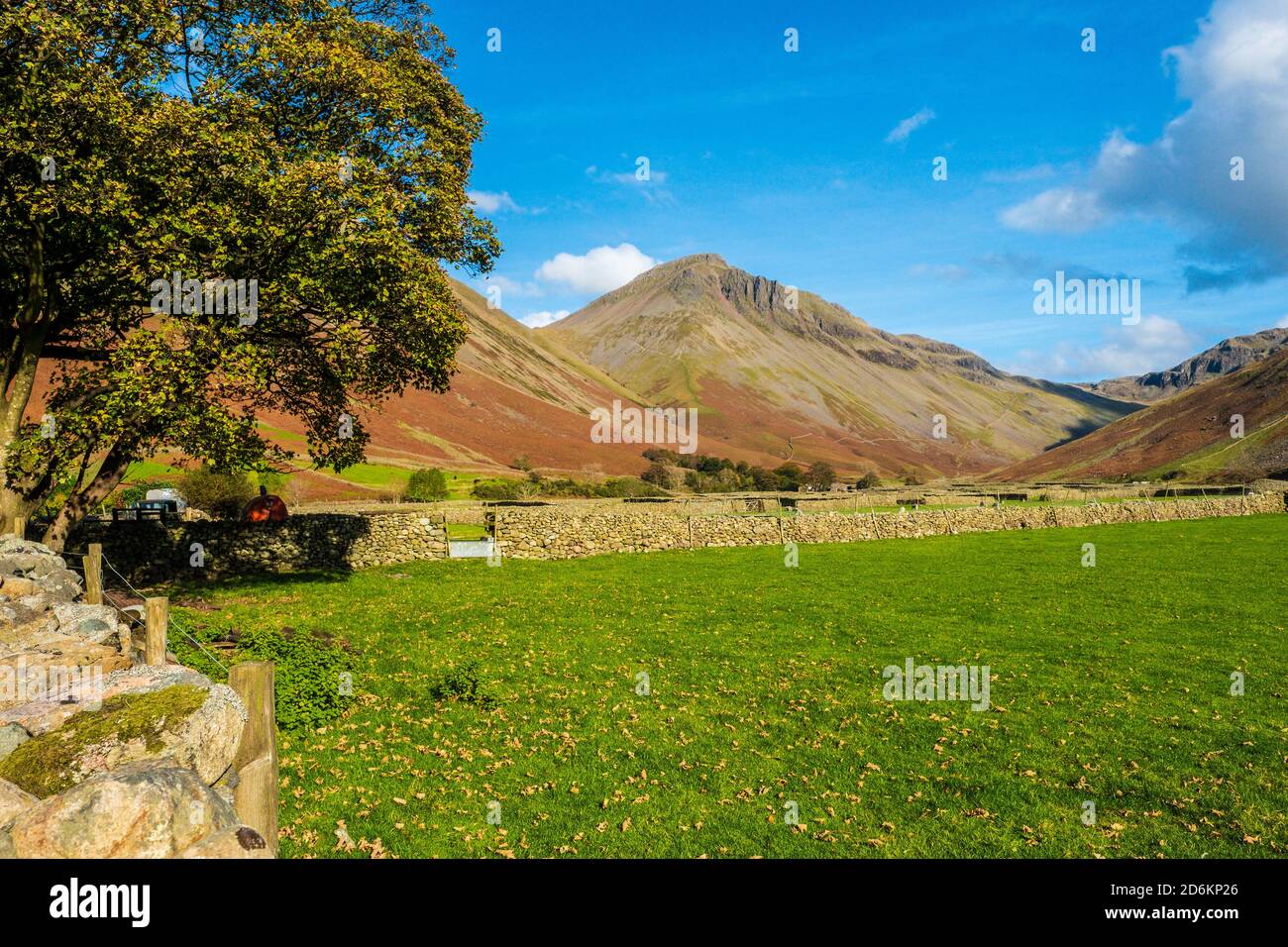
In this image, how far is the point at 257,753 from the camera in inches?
246

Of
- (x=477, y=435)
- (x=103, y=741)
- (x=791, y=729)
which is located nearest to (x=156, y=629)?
(x=103, y=741)

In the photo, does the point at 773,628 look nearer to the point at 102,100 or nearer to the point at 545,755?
the point at 545,755

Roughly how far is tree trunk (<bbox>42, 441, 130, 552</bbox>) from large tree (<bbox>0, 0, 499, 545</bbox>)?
65 mm

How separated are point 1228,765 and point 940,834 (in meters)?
5.53

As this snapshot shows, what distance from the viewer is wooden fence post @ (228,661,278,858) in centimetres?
591

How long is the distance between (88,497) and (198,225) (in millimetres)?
9321

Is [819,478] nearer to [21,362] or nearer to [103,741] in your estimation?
[21,362]

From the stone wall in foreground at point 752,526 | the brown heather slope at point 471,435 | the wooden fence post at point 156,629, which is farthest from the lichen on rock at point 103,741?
the brown heather slope at point 471,435

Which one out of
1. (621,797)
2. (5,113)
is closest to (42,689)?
(621,797)

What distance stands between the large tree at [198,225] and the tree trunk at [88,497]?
0.07 metres

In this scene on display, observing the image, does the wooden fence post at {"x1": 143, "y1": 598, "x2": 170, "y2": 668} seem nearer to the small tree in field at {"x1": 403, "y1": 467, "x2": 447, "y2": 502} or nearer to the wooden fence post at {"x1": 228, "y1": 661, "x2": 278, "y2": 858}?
the wooden fence post at {"x1": 228, "y1": 661, "x2": 278, "y2": 858}

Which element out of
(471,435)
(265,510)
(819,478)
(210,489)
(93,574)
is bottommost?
(93,574)

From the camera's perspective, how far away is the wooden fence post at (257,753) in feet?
19.4
